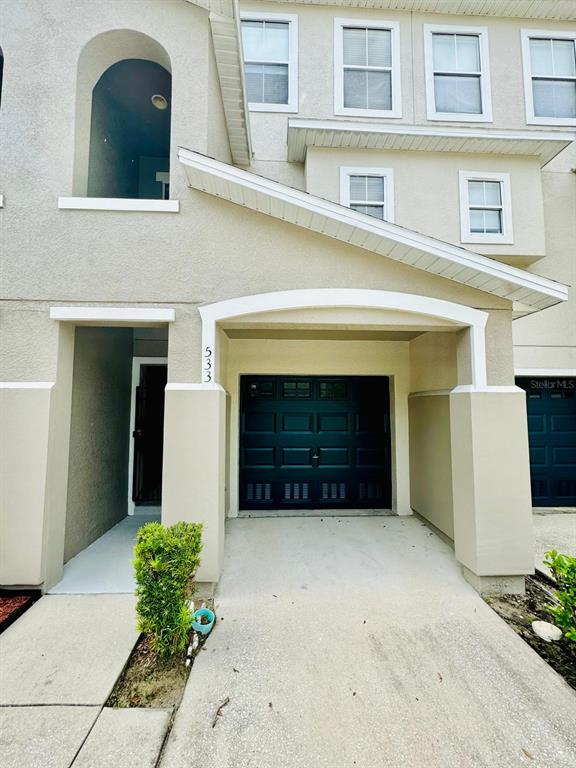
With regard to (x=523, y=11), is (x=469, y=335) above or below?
below

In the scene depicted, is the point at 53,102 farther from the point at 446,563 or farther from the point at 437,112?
the point at 446,563

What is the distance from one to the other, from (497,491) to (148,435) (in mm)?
6271

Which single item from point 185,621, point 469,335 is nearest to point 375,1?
point 469,335

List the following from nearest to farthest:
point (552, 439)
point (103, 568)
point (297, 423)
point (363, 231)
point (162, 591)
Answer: point (162, 591)
point (363, 231)
point (103, 568)
point (297, 423)
point (552, 439)

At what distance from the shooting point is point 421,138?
678 centimetres

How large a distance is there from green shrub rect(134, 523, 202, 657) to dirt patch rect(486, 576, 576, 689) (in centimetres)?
340

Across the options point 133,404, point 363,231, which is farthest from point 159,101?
point 133,404

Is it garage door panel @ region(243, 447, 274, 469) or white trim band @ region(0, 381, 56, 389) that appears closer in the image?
white trim band @ region(0, 381, 56, 389)

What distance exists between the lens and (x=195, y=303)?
440 cm

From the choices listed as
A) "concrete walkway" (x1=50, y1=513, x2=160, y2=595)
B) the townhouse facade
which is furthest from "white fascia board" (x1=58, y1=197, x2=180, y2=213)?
"concrete walkway" (x1=50, y1=513, x2=160, y2=595)

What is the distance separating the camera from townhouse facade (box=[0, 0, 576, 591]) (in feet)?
14.1

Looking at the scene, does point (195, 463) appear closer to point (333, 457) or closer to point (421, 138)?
point (333, 457)

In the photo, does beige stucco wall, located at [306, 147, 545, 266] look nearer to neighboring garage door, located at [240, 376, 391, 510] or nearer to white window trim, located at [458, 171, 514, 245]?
white window trim, located at [458, 171, 514, 245]

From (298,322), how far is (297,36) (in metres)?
6.94
